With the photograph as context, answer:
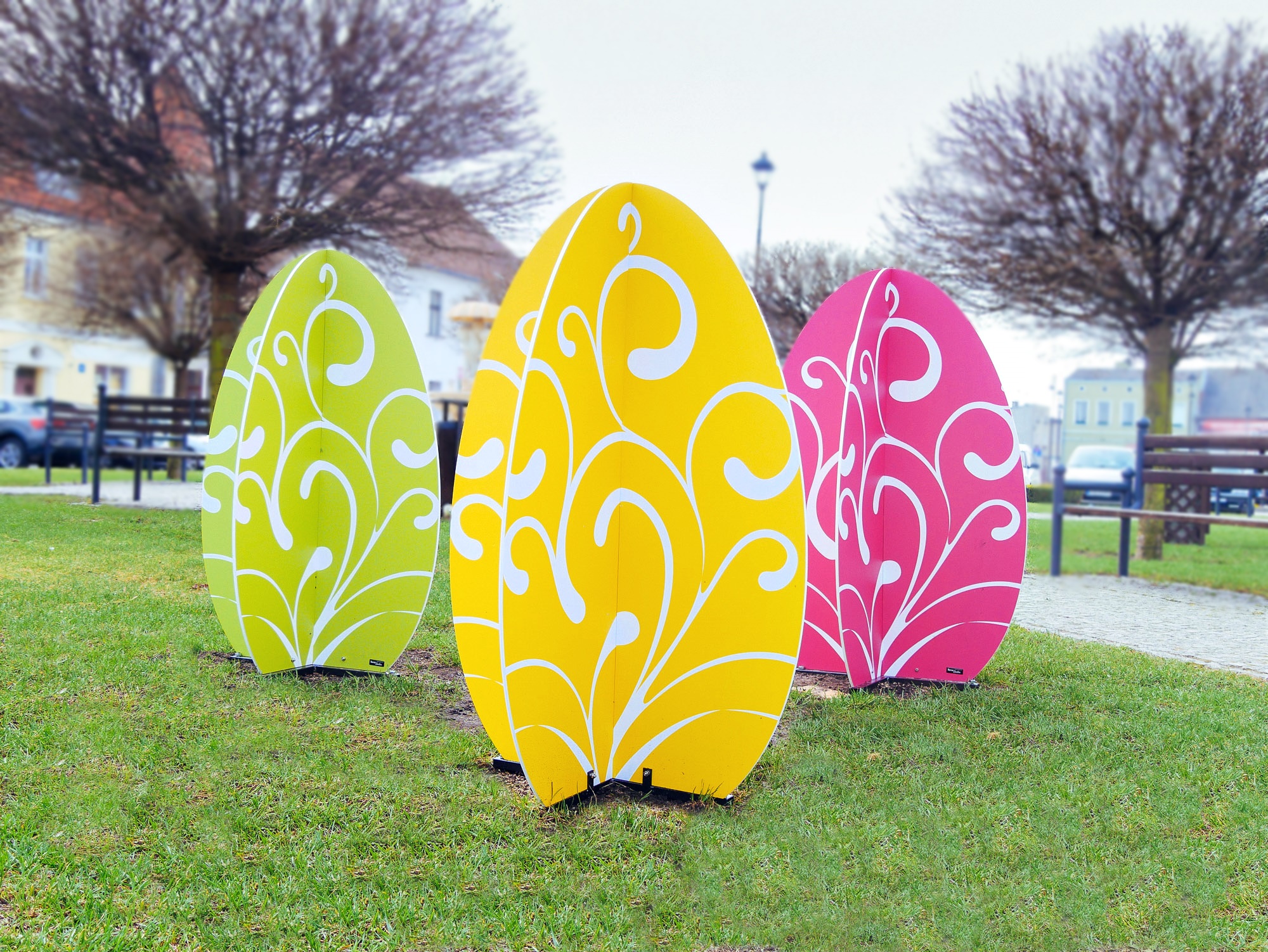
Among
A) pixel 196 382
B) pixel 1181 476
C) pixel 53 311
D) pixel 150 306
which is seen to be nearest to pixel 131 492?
pixel 150 306

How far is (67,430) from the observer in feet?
64.9

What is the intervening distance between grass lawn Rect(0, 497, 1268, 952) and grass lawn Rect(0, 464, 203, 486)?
1236cm

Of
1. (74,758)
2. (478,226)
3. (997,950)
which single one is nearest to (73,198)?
(478,226)

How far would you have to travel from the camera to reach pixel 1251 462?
28.8 feet

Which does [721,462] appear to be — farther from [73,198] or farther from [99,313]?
[99,313]

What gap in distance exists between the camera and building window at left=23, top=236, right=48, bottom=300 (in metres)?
25.2

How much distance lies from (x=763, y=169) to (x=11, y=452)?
15.8 metres

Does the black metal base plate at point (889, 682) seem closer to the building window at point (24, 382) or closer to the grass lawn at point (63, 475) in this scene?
the grass lawn at point (63, 475)

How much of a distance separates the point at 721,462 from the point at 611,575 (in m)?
0.50

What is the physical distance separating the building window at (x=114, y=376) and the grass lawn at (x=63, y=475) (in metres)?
10.9

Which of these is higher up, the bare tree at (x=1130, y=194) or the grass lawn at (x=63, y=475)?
the bare tree at (x=1130, y=194)

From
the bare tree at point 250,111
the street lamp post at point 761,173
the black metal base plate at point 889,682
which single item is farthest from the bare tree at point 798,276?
the black metal base plate at point 889,682

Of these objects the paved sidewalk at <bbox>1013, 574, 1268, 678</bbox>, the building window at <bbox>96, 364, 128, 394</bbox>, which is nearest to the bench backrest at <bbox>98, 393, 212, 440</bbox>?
the paved sidewalk at <bbox>1013, 574, 1268, 678</bbox>

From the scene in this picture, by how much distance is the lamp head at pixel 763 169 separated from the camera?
2095 cm
